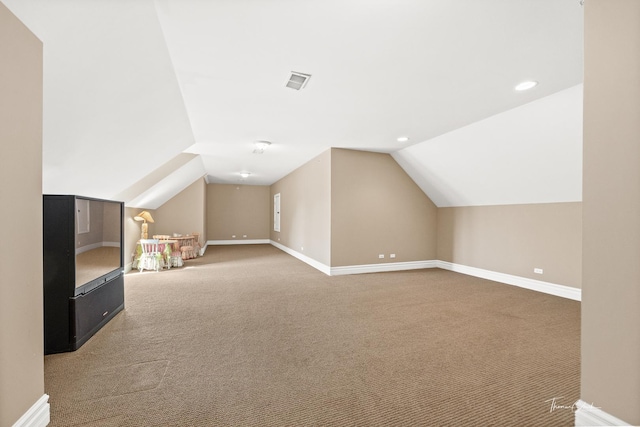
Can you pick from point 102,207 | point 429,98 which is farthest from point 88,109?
point 429,98

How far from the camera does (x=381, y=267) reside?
19.5 ft

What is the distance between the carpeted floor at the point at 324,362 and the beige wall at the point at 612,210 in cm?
53

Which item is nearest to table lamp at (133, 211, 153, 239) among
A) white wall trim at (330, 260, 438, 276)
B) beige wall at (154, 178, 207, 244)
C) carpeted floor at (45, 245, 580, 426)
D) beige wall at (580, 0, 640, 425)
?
beige wall at (154, 178, 207, 244)

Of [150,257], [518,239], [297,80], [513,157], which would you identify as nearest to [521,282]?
[518,239]

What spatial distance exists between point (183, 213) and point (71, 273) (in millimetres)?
6348

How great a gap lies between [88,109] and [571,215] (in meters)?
6.26

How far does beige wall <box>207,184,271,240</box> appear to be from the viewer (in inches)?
435

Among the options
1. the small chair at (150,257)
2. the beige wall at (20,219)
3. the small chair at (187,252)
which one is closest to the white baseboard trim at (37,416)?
the beige wall at (20,219)

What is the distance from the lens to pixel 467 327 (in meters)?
3.03

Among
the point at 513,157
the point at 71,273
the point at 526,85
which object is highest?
the point at 526,85

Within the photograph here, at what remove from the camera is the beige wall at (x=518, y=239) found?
13.8ft

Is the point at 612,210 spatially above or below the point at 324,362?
above

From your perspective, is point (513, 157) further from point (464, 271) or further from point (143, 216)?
point (143, 216)

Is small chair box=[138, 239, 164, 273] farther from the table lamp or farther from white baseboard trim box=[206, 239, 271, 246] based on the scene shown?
Answer: white baseboard trim box=[206, 239, 271, 246]
